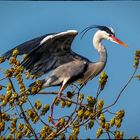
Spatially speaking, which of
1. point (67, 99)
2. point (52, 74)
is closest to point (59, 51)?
point (52, 74)

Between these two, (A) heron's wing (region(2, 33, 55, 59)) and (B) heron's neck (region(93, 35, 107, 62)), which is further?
(B) heron's neck (region(93, 35, 107, 62))

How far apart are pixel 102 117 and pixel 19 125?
932 millimetres

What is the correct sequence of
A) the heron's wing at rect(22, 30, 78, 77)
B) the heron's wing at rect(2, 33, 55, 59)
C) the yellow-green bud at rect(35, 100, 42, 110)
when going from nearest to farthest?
the yellow-green bud at rect(35, 100, 42, 110) → the heron's wing at rect(2, 33, 55, 59) → the heron's wing at rect(22, 30, 78, 77)

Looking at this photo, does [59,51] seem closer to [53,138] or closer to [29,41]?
[29,41]

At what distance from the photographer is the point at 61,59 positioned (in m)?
9.21

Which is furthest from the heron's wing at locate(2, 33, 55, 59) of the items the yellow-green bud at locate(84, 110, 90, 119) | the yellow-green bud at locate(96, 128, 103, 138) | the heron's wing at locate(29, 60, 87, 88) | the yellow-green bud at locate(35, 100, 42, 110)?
the yellow-green bud at locate(96, 128, 103, 138)

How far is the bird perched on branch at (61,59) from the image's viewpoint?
27.8ft

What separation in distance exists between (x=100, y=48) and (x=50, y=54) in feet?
3.40

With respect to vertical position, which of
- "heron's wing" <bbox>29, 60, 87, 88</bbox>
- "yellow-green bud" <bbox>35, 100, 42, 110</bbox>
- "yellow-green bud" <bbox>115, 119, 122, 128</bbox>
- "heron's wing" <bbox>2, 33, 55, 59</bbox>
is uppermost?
"heron's wing" <bbox>2, 33, 55, 59</bbox>

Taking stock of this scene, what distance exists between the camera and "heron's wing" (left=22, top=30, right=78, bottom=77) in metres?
8.44

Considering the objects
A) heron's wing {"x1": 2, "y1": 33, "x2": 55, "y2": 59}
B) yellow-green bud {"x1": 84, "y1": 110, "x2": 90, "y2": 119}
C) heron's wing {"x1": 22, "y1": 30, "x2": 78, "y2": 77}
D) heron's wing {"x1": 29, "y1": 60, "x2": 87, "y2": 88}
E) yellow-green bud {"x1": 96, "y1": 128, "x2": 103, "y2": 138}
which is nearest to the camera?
yellow-green bud {"x1": 96, "y1": 128, "x2": 103, "y2": 138}

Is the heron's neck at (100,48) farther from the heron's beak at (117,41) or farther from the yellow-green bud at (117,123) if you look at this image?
the yellow-green bud at (117,123)

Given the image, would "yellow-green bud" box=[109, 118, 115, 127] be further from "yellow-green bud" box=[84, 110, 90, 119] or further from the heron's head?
the heron's head

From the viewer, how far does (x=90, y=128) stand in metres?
6.08
